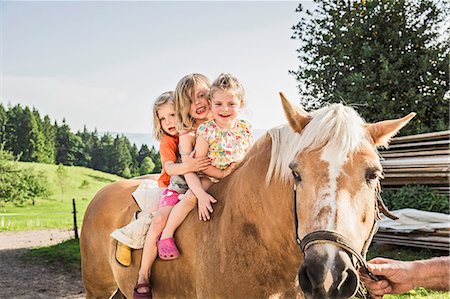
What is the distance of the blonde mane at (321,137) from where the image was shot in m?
2.05

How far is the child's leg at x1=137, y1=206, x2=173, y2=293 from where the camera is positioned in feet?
10.3

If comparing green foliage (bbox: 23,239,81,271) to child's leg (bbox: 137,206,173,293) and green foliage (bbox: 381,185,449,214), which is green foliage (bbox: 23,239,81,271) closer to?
green foliage (bbox: 381,185,449,214)

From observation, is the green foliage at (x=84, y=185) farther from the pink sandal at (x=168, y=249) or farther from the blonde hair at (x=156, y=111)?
the pink sandal at (x=168, y=249)

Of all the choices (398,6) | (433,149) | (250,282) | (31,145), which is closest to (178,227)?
(250,282)

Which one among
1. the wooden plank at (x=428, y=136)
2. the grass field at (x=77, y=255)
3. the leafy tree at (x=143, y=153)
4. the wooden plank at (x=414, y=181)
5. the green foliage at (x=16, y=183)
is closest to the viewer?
the grass field at (x=77, y=255)

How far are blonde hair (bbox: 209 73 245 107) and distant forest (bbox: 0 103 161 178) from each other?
54.2 meters

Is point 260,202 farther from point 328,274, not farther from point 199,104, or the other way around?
point 199,104

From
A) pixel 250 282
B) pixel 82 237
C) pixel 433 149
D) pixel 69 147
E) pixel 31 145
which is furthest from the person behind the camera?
pixel 69 147

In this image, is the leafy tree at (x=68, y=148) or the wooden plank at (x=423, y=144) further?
the leafy tree at (x=68, y=148)

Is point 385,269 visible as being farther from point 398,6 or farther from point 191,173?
point 398,6

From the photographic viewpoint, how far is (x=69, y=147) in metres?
76.0

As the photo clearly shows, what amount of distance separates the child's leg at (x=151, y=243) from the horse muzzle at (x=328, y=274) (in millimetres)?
1557

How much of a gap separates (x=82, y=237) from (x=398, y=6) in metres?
10.0

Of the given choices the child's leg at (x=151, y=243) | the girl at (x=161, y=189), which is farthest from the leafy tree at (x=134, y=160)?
the child's leg at (x=151, y=243)
